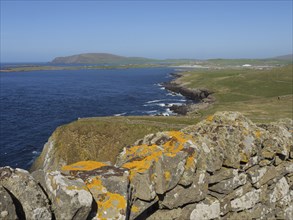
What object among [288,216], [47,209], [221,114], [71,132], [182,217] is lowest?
[71,132]

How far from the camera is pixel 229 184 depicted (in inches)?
523

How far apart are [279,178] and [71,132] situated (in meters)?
44.9

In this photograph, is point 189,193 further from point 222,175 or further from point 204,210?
point 222,175

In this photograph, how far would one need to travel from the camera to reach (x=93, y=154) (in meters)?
50.8

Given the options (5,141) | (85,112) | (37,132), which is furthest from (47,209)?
(85,112)

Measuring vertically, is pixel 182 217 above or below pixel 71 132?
above

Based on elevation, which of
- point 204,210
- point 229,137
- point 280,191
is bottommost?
point 280,191

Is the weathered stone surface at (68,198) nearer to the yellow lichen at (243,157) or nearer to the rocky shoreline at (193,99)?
the yellow lichen at (243,157)

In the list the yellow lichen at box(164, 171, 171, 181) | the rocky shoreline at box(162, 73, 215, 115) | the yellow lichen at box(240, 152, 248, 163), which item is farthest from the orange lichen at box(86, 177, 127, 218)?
the rocky shoreline at box(162, 73, 215, 115)

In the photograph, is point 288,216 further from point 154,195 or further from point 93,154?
point 93,154

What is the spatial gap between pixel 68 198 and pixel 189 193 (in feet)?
17.8

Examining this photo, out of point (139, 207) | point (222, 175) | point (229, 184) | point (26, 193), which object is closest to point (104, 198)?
point (139, 207)

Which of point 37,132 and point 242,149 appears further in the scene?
point 37,132

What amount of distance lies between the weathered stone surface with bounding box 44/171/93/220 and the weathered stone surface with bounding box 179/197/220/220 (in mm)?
5035
